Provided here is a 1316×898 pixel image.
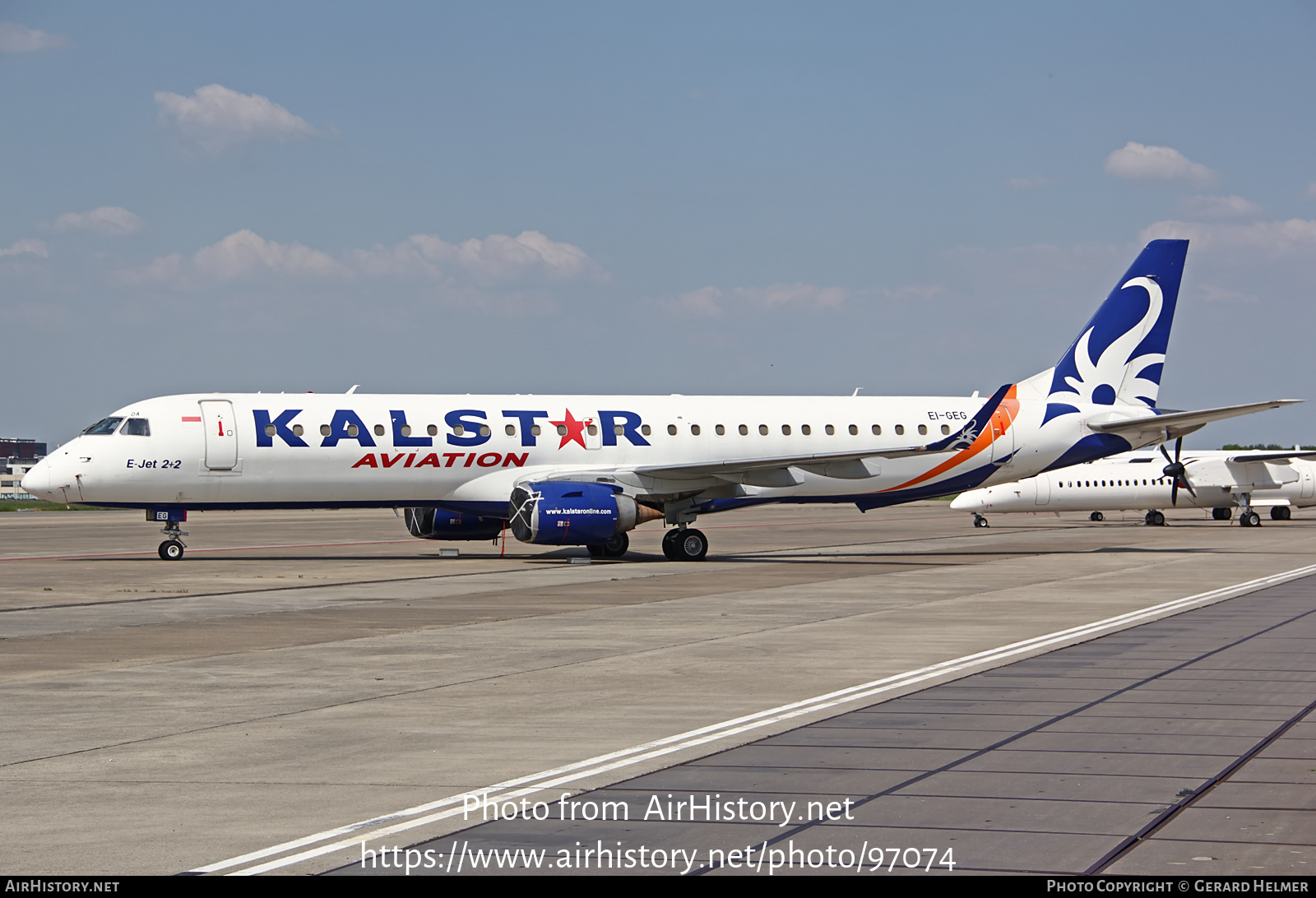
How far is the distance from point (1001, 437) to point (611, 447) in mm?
10791

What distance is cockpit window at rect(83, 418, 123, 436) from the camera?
98.8 feet

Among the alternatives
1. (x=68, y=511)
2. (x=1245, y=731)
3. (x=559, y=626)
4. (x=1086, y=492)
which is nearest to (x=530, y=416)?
(x=559, y=626)

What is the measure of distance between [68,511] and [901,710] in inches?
3319

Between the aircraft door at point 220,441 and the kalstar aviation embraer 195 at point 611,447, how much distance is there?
0.13 feet

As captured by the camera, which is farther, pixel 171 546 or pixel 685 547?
pixel 685 547

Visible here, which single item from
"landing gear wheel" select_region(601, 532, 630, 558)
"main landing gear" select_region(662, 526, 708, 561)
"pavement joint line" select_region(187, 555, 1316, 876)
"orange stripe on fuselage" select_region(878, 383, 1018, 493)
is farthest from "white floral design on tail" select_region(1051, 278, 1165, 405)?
"pavement joint line" select_region(187, 555, 1316, 876)

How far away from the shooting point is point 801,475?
1331 inches

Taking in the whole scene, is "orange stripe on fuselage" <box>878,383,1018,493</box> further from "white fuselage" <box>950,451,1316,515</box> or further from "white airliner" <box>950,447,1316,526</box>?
"white fuselage" <box>950,451,1316,515</box>

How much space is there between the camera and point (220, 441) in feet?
98.7

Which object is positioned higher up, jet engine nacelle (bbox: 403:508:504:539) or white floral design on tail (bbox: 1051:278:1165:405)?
white floral design on tail (bbox: 1051:278:1165:405)

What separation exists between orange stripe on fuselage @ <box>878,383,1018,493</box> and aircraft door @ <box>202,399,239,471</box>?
16051 millimetres

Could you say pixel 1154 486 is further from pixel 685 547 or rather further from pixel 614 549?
pixel 614 549

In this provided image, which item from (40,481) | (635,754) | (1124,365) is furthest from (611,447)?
(635,754)

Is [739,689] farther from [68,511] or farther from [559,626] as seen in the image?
[68,511]
